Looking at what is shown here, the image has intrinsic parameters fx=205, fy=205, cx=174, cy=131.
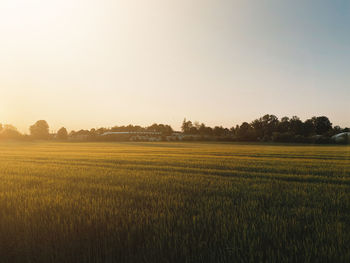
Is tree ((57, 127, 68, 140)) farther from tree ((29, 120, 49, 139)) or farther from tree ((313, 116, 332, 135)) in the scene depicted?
tree ((313, 116, 332, 135))

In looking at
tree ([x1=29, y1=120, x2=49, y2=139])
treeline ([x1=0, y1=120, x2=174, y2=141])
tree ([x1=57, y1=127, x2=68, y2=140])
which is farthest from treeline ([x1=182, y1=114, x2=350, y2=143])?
tree ([x1=29, y1=120, x2=49, y2=139])

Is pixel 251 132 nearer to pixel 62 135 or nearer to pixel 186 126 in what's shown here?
pixel 186 126

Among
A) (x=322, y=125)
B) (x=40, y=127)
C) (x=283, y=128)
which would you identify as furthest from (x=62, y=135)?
(x=322, y=125)

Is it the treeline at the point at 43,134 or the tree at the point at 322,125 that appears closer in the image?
the treeline at the point at 43,134

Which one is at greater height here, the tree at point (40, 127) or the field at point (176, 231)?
the tree at point (40, 127)

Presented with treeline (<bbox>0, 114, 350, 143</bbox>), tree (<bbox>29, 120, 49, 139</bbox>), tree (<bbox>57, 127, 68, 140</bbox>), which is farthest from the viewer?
tree (<bbox>29, 120, 49, 139</bbox>)

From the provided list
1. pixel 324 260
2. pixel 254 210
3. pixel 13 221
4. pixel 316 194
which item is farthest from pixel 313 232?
pixel 13 221

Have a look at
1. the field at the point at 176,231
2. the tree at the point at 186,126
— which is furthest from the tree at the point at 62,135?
the field at the point at 176,231

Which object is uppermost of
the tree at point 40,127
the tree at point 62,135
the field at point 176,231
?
the tree at point 40,127

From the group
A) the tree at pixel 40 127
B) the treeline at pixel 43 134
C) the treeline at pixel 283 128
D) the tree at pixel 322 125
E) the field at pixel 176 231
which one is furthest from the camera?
the tree at pixel 40 127

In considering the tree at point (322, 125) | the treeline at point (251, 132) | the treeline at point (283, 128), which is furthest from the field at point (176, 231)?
the tree at point (322, 125)

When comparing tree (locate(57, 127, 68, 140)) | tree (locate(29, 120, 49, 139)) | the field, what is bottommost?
the field

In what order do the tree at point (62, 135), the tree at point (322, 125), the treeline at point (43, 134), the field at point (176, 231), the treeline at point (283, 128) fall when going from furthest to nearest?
the tree at point (62, 135)
the tree at point (322, 125)
the treeline at point (283, 128)
the treeline at point (43, 134)
the field at point (176, 231)

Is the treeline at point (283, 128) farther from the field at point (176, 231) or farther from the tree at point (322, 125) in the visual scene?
the field at point (176, 231)
